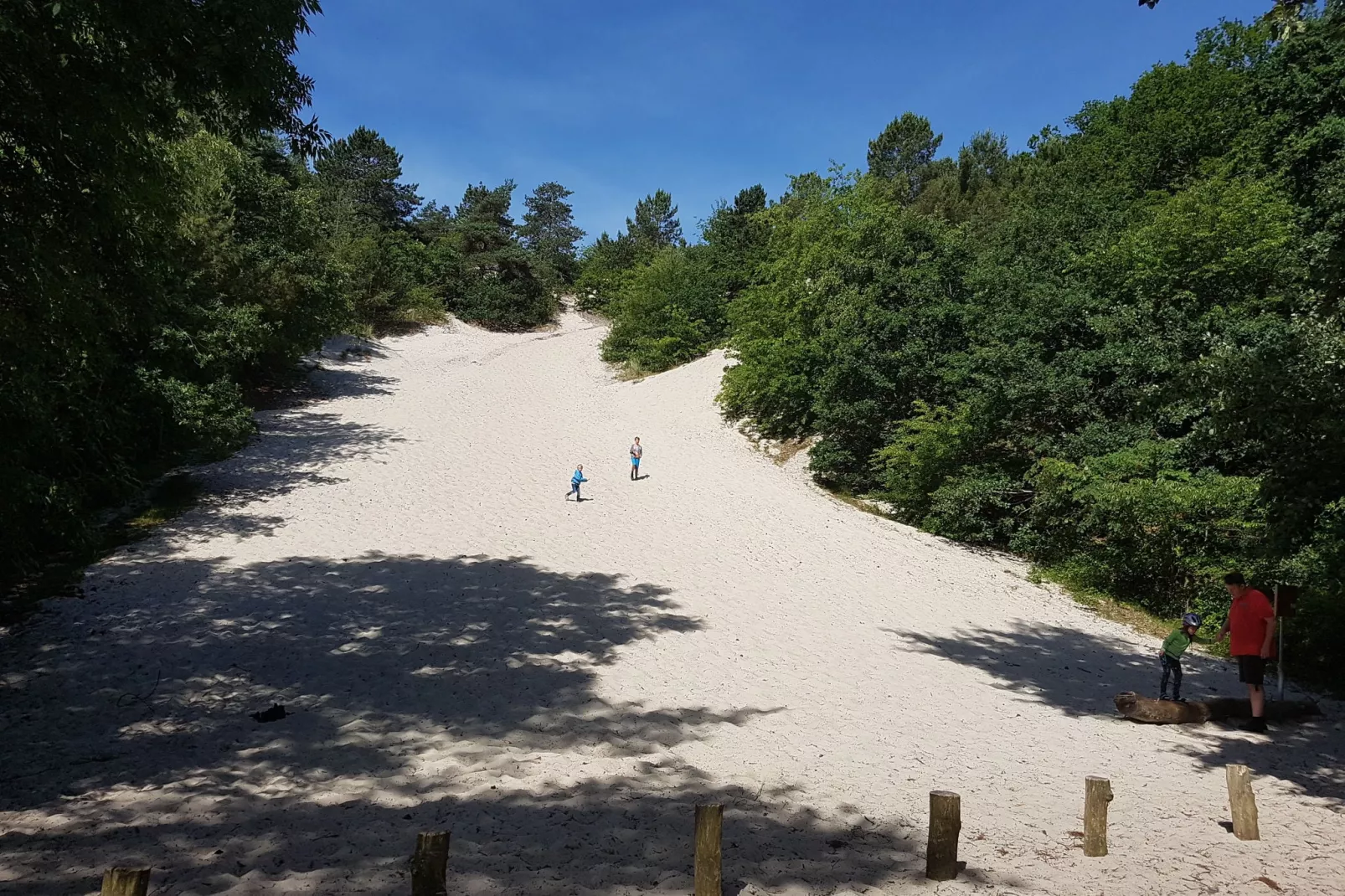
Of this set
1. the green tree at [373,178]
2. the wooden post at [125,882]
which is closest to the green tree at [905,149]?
the green tree at [373,178]

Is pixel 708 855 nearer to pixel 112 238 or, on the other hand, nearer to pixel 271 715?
pixel 271 715

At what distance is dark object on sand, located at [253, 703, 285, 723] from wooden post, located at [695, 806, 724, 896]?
17.0 ft

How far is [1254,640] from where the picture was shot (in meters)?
7.48

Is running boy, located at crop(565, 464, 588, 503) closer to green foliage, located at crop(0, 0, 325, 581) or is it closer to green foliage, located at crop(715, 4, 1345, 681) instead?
green foliage, located at crop(715, 4, 1345, 681)

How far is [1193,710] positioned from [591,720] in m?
6.49

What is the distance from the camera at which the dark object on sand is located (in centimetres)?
701

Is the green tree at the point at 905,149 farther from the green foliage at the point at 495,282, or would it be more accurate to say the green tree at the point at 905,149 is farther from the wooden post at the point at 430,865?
the wooden post at the point at 430,865

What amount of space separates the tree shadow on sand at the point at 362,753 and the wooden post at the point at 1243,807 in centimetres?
222

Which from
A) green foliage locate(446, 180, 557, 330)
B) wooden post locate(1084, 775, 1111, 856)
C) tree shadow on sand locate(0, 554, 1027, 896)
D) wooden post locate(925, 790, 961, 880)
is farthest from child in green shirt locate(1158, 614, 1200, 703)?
green foliage locate(446, 180, 557, 330)

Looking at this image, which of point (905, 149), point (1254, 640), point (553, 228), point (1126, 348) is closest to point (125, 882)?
point (1254, 640)

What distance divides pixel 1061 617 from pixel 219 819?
12.4 m

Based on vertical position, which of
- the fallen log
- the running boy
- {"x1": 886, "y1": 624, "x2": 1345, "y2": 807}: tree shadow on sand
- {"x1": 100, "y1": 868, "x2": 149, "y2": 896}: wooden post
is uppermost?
the running boy

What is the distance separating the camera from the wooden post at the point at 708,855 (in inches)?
144

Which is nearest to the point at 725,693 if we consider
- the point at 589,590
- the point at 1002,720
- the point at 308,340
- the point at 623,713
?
the point at 623,713
